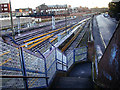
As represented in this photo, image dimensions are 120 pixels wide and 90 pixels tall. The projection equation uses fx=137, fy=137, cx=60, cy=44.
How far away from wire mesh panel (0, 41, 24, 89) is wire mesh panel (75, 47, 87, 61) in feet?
20.2

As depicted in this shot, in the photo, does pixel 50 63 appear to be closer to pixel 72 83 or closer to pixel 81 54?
pixel 72 83

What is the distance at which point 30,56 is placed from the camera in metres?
3.54

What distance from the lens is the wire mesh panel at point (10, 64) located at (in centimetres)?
260

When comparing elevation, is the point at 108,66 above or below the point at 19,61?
below

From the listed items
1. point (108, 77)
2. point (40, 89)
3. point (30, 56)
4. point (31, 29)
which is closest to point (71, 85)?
point (40, 89)

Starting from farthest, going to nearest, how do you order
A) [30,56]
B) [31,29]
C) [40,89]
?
[31,29] → [40,89] → [30,56]

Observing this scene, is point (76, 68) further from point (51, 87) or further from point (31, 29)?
point (31, 29)

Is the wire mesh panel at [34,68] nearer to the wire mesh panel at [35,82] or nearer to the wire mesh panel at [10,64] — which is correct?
the wire mesh panel at [35,82]

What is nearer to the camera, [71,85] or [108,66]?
[108,66]

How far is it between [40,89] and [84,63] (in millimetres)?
5604

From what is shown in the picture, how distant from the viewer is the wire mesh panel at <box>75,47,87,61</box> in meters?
9.07

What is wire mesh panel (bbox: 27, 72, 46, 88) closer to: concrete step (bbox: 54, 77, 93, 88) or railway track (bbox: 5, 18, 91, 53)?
concrete step (bbox: 54, 77, 93, 88)

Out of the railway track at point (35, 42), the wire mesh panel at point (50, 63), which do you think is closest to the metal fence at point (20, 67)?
the wire mesh panel at point (50, 63)

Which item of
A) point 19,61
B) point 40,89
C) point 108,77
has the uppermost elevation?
point 19,61
